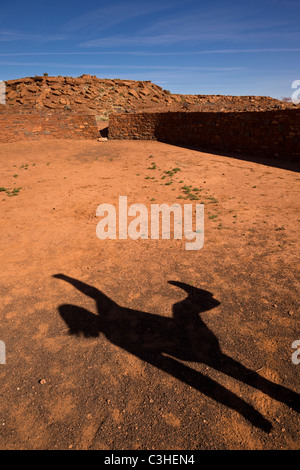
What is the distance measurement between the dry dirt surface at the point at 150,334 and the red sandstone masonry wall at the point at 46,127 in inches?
471

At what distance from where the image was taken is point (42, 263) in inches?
223

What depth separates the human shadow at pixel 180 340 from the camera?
2854 millimetres

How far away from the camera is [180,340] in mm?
3590

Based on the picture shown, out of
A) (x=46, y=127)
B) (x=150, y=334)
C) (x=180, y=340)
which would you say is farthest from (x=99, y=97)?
(x=180, y=340)

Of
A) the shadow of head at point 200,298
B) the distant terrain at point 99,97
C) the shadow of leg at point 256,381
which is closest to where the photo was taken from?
the shadow of leg at point 256,381

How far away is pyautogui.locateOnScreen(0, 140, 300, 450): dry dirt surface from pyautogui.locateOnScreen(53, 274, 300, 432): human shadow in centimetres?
2

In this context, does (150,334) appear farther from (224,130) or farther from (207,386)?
(224,130)

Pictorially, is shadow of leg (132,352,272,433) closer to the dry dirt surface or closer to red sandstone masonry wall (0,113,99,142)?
the dry dirt surface

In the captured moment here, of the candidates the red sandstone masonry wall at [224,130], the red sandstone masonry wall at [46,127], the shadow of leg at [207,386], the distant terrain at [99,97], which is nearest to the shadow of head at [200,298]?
the shadow of leg at [207,386]

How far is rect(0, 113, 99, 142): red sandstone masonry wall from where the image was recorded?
1738 cm

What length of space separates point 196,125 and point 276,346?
1530 cm

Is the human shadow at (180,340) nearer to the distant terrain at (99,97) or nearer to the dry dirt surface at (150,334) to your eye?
the dry dirt surface at (150,334)

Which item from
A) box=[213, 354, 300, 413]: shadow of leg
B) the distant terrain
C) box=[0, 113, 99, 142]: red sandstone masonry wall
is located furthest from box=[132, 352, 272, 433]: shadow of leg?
the distant terrain

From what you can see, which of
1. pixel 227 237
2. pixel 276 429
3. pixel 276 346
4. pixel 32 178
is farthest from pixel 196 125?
pixel 276 429
